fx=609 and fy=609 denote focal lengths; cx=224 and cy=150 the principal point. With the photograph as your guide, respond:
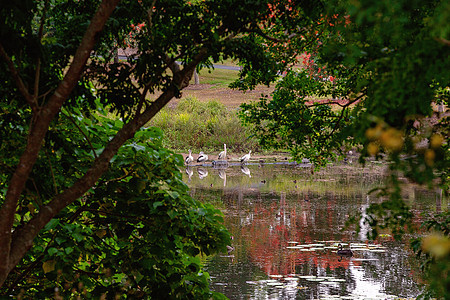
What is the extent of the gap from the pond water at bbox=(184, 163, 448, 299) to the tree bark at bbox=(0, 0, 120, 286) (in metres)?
2.55

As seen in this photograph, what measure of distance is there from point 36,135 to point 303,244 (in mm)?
10433

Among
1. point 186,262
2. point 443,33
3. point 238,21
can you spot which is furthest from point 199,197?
point 443,33

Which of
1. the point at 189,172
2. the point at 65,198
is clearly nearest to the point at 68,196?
the point at 65,198

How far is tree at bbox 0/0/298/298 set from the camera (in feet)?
12.3

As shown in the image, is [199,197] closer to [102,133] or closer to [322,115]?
[322,115]

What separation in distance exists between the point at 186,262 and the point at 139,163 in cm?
99

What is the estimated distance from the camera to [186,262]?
17.2 ft

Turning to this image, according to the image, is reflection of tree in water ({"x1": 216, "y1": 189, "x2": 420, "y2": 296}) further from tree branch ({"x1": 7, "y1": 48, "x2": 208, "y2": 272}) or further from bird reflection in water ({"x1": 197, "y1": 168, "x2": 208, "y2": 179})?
tree branch ({"x1": 7, "y1": 48, "x2": 208, "y2": 272})

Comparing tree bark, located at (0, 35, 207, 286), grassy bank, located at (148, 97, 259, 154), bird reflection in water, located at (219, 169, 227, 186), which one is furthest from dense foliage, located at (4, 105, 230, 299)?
grassy bank, located at (148, 97, 259, 154)

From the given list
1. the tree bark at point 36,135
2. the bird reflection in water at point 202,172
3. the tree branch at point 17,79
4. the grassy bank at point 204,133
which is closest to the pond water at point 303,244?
the bird reflection in water at point 202,172

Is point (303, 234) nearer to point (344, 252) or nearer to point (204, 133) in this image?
point (344, 252)

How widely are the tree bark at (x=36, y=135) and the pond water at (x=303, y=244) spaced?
2.55 m

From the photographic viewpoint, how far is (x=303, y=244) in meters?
13.4

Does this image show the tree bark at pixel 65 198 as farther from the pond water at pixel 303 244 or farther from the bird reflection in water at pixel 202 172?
the bird reflection in water at pixel 202 172
